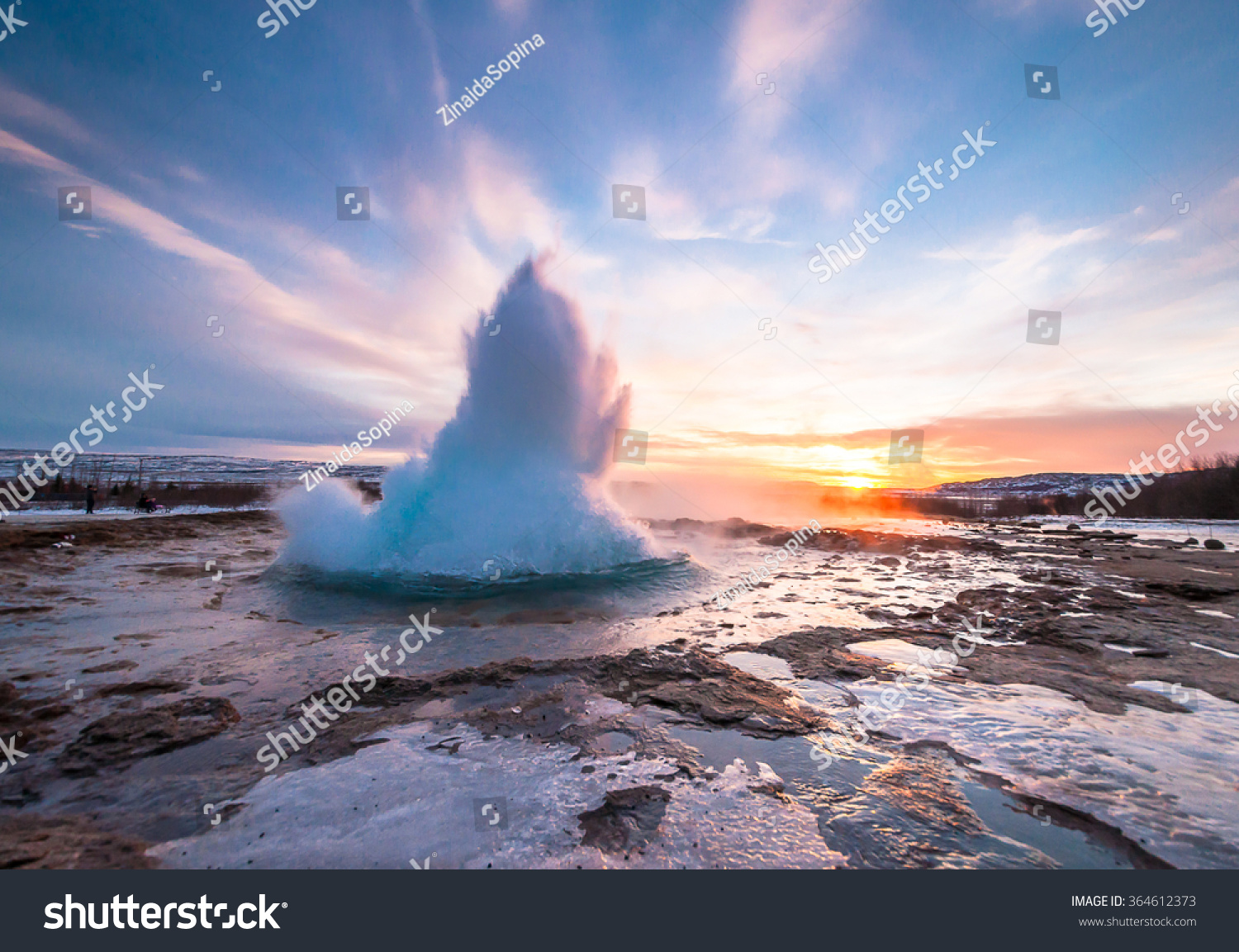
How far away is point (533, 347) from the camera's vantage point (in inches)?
653

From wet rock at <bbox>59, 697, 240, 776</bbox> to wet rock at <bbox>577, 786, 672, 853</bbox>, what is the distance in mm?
4363

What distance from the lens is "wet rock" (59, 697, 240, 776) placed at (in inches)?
168

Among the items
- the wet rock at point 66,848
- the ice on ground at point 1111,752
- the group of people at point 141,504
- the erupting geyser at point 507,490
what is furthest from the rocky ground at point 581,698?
the group of people at point 141,504

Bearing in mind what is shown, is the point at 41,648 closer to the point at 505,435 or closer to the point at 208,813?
the point at 208,813

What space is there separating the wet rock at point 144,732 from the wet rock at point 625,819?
4.36m

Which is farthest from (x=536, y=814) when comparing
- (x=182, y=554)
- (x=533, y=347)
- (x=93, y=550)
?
(x=93, y=550)

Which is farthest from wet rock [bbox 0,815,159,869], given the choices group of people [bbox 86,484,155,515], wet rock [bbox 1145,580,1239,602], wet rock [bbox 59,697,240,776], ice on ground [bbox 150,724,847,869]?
group of people [bbox 86,484,155,515]

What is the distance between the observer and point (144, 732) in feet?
15.4

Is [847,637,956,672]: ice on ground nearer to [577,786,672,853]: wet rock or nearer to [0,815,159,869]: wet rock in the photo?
[577,786,672,853]: wet rock

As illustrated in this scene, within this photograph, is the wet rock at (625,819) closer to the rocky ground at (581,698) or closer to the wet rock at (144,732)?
the rocky ground at (581,698)

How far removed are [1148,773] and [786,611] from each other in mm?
6126

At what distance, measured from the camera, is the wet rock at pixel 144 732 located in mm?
4270

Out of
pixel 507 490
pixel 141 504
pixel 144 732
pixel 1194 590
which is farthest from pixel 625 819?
pixel 141 504

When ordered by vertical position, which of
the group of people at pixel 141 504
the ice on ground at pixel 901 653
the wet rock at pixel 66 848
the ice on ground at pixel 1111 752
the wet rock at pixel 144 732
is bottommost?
the group of people at pixel 141 504
